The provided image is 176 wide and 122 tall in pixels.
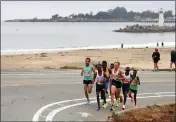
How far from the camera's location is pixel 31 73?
22.2 m

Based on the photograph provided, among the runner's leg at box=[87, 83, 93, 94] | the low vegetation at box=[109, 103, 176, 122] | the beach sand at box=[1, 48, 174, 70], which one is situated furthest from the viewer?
the beach sand at box=[1, 48, 174, 70]

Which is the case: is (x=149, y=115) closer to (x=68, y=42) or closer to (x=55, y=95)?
(x=55, y=95)

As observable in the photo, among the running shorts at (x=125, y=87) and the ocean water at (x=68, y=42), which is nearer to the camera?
the running shorts at (x=125, y=87)

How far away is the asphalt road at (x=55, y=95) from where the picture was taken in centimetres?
1230

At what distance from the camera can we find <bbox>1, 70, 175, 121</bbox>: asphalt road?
12.3 meters

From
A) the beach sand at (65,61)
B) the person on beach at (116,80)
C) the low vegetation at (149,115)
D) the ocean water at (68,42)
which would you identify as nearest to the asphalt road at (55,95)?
the person on beach at (116,80)

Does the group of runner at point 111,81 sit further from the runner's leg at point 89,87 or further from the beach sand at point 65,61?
the beach sand at point 65,61

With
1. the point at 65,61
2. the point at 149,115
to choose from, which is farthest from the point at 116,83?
the point at 65,61

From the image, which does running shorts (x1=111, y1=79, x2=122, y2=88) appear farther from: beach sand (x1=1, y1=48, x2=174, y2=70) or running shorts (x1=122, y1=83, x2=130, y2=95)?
beach sand (x1=1, y1=48, x2=174, y2=70)

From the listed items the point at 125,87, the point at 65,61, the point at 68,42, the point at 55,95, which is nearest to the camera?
the point at 125,87

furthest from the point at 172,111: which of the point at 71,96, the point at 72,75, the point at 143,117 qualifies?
the point at 72,75

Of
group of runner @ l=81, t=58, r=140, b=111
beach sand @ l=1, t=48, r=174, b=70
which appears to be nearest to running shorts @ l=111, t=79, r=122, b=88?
group of runner @ l=81, t=58, r=140, b=111

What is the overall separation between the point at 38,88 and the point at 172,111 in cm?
606

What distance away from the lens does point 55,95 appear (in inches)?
607
